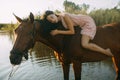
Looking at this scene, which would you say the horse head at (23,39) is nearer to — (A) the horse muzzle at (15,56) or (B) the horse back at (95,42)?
(A) the horse muzzle at (15,56)

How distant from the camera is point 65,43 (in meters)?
5.64

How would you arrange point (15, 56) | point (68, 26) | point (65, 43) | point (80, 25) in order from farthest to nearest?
point (80, 25) → point (65, 43) → point (68, 26) → point (15, 56)

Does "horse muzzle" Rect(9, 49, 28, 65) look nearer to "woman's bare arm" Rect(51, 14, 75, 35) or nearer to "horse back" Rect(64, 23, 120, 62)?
"woman's bare arm" Rect(51, 14, 75, 35)

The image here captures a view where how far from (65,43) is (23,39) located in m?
1.07

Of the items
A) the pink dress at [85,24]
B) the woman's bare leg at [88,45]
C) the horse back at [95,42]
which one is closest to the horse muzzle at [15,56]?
the horse back at [95,42]

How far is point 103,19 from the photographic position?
56.5ft

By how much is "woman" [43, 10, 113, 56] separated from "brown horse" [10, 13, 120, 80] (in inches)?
5.1

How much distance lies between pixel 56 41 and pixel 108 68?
14.2 feet

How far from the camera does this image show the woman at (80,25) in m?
5.37

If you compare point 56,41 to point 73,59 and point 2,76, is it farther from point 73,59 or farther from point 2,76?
point 2,76

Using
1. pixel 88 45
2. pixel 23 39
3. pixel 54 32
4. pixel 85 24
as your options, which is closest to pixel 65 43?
pixel 54 32

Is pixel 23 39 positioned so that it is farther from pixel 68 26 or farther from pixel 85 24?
pixel 85 24

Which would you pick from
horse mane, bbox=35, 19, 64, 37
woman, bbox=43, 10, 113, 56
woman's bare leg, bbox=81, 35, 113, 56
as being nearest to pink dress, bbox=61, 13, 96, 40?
woman, bbox=43, 10, 113, 56

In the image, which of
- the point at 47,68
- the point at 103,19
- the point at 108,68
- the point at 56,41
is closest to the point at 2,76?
the point at 47,68
